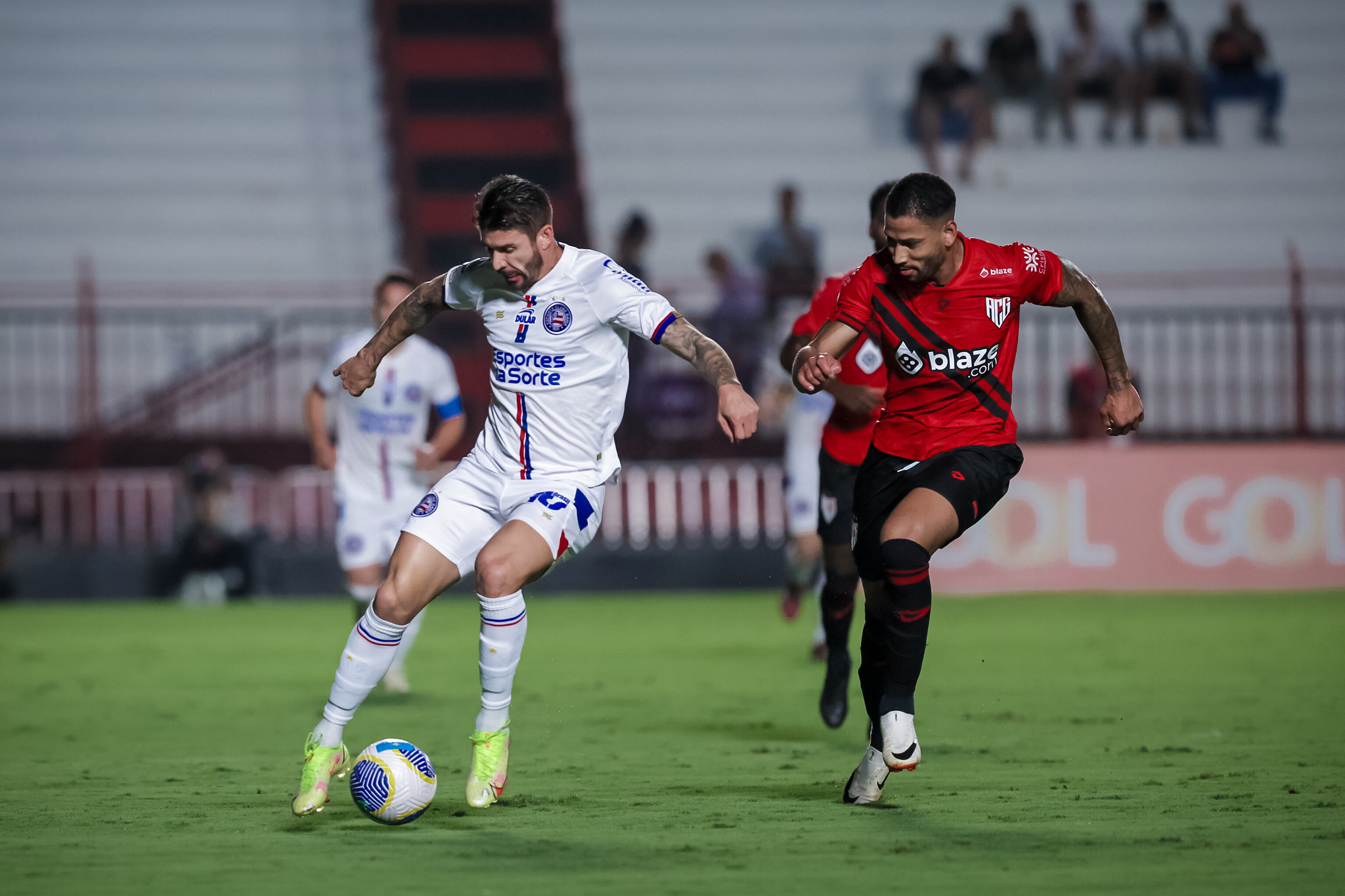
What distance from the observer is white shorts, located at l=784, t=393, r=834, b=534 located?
11266 mm

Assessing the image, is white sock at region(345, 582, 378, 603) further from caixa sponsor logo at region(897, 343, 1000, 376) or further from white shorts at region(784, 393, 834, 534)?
caixa sponsor logo at region(897, 343, 1000, 376)

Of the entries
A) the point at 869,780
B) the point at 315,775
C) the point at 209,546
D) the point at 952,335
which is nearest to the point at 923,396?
the point at 952,335

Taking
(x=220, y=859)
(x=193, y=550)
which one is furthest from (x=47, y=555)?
(x=220, y=859)

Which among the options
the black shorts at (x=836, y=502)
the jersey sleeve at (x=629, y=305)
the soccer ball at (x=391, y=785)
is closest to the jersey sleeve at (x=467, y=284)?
the jersey sleeve at (x=629, y=305)

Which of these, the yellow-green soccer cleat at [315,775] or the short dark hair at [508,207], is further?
the short dark hair at [508,207]

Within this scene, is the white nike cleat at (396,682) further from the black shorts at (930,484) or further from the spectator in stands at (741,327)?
the spectator in stands at (741,327)

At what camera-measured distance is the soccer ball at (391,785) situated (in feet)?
18.3

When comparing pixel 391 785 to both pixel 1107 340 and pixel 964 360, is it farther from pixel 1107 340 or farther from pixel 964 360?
pixel 1107 340

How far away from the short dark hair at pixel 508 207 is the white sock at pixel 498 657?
1270mm

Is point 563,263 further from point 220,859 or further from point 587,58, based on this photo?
point 587,58

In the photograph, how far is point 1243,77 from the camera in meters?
22.9

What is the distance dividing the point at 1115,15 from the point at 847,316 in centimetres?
1857

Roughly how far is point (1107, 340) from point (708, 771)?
2230mm

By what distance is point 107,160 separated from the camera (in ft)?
75.3
